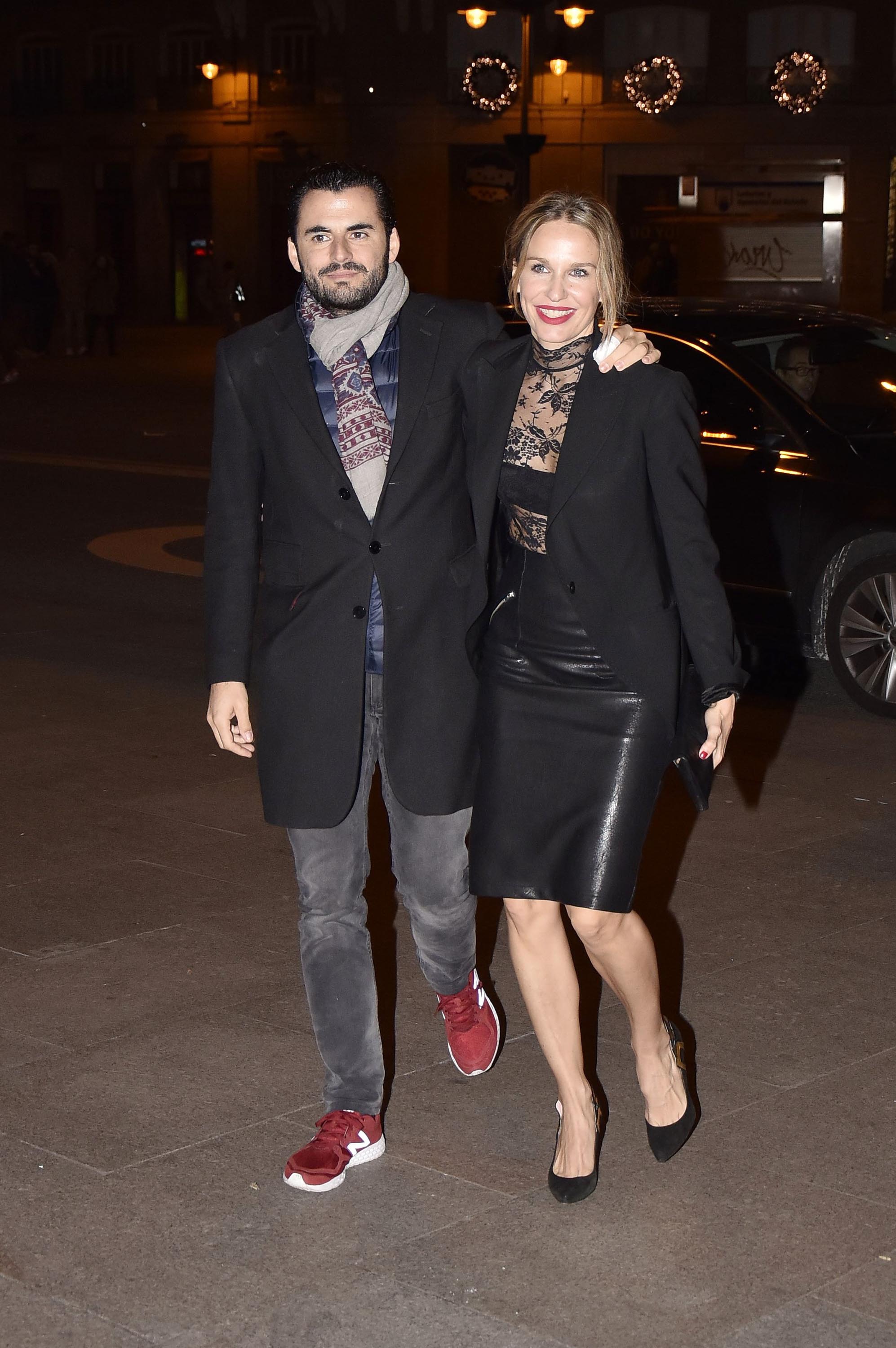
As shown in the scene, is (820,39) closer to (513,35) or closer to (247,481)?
(513,35)

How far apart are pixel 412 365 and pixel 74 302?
31340mm

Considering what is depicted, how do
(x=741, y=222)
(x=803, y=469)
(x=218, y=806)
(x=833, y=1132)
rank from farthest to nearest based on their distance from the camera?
1. (x=741, y=222)
2. (x=803, y=469)
3. (x=218, y=806)
4. (x=833, y=1132)

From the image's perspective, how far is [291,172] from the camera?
135 feet

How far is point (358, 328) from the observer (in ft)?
12.2

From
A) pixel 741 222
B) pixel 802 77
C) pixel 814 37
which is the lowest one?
pixel 741 222

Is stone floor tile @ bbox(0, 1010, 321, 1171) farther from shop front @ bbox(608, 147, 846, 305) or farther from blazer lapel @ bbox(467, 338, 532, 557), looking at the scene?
shop front @ bbox(608, 147, 846, 305)

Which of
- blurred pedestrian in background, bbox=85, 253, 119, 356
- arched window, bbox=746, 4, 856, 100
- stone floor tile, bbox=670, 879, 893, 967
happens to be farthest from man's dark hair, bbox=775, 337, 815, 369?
arched window, bbox=746, 4, 856, 100

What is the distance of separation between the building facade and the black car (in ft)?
82.9

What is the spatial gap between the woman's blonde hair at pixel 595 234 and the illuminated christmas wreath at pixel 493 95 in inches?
1385

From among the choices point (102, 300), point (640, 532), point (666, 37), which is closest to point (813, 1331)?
point (640, 532)

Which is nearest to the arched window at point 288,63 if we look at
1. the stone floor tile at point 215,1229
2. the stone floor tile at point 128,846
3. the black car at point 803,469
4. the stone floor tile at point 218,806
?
the black car at point 803,469

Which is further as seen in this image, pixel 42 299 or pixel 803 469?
pixel 42 299

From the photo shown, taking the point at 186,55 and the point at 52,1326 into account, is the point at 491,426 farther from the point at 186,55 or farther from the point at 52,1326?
the point at 186,55

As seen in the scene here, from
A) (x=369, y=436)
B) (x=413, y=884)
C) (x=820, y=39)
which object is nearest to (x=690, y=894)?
(x=413, y=884)
